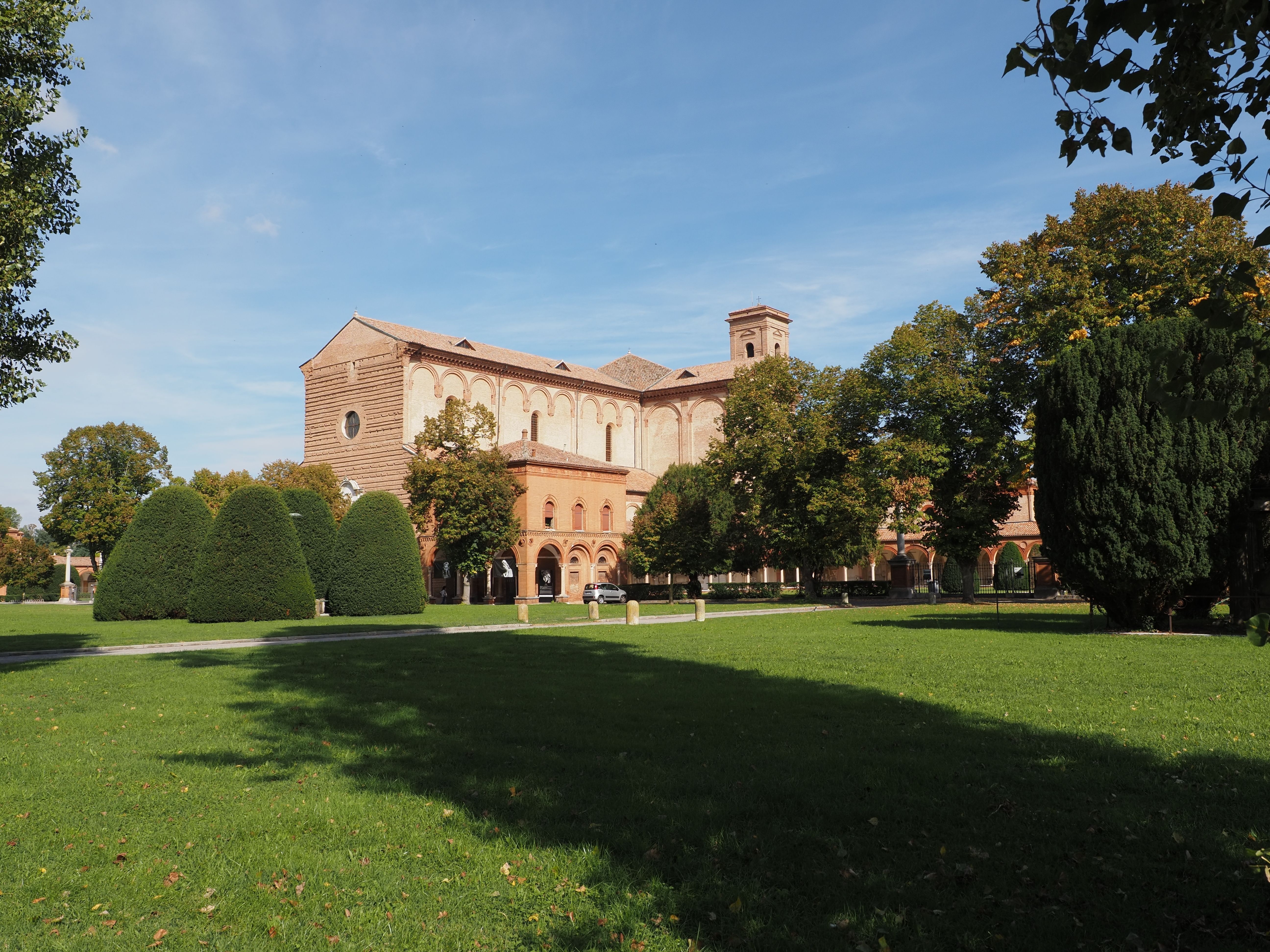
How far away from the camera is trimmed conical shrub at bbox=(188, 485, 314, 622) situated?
28.5 metres

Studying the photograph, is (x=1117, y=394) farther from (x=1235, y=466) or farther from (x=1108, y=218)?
(x=1108, y=218)

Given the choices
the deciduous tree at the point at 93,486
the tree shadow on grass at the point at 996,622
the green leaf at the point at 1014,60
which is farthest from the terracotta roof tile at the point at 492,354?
the green leaf at the point at 1014,60

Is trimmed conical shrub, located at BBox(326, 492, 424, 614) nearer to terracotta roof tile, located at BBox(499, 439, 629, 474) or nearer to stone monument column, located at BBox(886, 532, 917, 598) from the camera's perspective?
A: terracotta roof tile, located at BBox(499, 439, 629, 474)

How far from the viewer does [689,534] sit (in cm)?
5322

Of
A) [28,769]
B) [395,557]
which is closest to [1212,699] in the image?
[28,769]

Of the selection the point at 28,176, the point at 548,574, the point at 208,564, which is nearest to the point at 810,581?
the point at 548,574

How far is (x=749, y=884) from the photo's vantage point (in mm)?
5016

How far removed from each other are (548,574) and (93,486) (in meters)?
31.6

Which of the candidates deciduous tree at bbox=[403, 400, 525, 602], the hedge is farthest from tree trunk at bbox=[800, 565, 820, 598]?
deciduous tree at bbox=[403, 400, 525, 602]

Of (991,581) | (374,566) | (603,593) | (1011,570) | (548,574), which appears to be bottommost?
(603,593)

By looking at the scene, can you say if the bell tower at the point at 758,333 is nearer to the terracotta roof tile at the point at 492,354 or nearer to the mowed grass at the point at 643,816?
the terracotta roof tile at the point at 492,354

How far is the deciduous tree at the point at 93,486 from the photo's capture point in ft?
201

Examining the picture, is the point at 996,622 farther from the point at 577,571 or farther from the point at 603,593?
the point at 577,571

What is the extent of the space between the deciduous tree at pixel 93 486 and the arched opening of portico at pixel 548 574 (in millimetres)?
27784
